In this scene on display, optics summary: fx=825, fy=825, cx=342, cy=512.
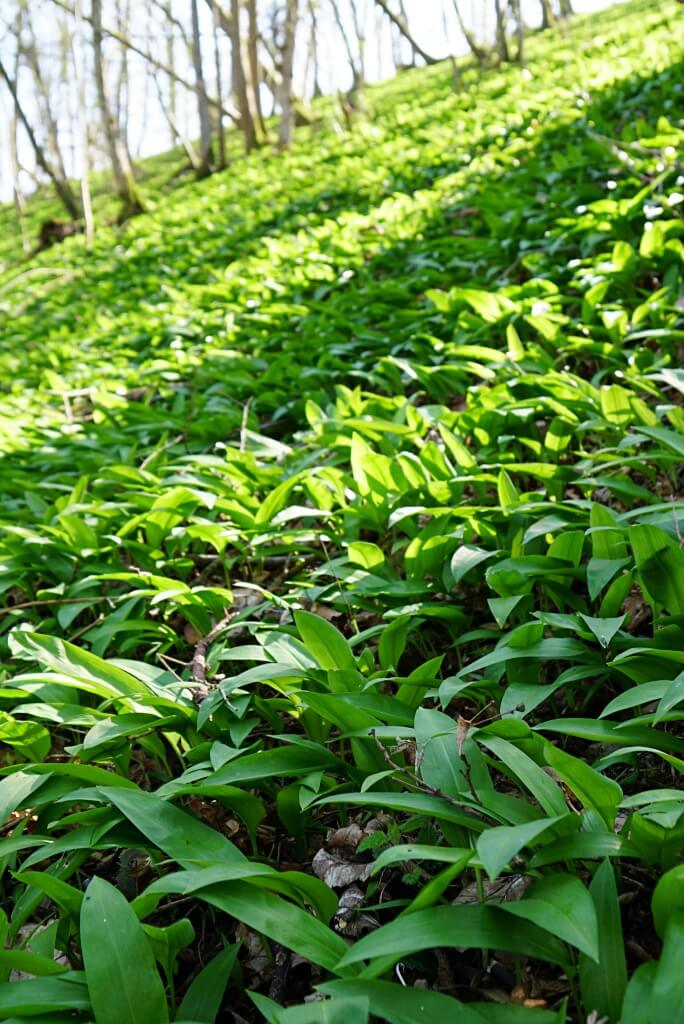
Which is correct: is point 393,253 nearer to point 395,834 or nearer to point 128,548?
point 128,548

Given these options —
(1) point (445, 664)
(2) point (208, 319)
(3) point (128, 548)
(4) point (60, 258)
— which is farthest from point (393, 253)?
(4) point (60, 258)

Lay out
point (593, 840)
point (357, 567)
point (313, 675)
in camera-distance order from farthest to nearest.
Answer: point (357, 567)
point (313, 675)
point (593, 840)

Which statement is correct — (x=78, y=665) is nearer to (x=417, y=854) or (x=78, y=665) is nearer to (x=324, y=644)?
(x=324, y=644)

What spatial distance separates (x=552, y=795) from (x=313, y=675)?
0.60 m

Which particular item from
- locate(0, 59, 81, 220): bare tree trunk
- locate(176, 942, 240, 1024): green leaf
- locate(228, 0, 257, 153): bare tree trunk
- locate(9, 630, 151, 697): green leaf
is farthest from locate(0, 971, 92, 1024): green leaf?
locate(0, 59, 81, 220): bare tree trunk

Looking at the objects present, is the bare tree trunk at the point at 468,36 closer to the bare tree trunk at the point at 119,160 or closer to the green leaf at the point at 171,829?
the bare tree trunk at the point at 119,160

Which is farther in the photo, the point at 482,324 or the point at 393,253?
the point at 393,253

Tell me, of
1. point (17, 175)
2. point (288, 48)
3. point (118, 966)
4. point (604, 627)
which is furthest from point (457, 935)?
point (17, 175)

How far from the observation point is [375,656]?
6.70 feet

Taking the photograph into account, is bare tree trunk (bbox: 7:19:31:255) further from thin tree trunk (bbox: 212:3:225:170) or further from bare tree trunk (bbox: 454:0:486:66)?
bare tree trunk (bbox: 454:0:486:66)

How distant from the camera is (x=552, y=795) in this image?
3.99 ft

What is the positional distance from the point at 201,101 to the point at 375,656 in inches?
540

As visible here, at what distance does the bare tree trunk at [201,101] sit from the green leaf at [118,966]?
14.0m

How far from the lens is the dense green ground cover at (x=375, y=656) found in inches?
44.6
